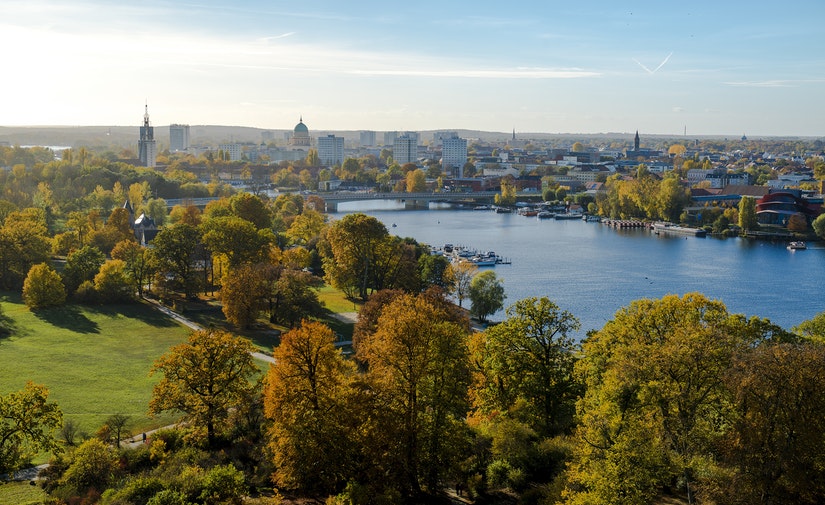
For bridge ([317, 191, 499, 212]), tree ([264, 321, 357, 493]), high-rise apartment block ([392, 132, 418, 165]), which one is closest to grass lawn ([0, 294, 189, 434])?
tree ([264, 321, 357, 493])

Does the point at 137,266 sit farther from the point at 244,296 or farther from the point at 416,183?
the point at 416,183

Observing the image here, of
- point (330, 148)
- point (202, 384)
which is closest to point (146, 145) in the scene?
point (330, 148)

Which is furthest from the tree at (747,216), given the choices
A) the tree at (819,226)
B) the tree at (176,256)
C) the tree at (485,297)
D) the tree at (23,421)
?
the tree at (23,421)

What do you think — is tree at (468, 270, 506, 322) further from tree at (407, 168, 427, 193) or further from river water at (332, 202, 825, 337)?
tree at (407, 168, 427, 193)

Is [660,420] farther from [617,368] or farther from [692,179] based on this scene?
[692,179]

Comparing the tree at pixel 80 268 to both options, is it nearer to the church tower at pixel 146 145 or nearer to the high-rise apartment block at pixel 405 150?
the church tower at pixel 146 145

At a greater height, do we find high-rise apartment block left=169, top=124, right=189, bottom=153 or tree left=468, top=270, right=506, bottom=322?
high-rise apartment block left=169, top=124, right=189, bottom=153

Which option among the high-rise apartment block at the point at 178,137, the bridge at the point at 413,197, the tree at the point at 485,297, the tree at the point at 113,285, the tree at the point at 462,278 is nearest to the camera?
the tree at the point at 113,285
